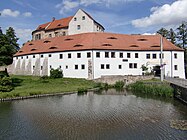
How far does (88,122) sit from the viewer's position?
47.4ft

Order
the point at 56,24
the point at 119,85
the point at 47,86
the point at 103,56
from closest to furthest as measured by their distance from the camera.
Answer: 1. the point at 47,86
2. the point at 119,85
3. the point at 103,56
4. the point at 56,24

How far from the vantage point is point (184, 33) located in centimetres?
5638

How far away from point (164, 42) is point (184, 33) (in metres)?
15.0

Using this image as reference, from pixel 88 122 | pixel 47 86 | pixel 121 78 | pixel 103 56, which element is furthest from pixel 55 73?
pixel 88 122

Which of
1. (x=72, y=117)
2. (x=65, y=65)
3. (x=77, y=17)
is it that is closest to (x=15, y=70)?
(x=65, y=65)

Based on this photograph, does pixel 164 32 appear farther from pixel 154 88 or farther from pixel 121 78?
pixel 154 88

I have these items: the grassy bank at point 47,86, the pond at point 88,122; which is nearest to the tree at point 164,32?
the grassy bank at point 47,86

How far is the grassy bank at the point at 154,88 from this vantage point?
26.4 meters

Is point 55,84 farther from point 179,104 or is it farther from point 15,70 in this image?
point 15,70

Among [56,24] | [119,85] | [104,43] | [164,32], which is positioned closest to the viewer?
[119,85]

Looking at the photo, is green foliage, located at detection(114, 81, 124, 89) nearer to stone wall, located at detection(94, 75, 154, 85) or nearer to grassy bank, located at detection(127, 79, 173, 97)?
stone wall, located at detection(94, 75, 154, 85)

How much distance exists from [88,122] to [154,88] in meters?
16.9

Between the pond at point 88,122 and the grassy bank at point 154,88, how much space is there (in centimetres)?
617

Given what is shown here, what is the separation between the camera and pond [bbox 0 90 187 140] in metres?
11.7
